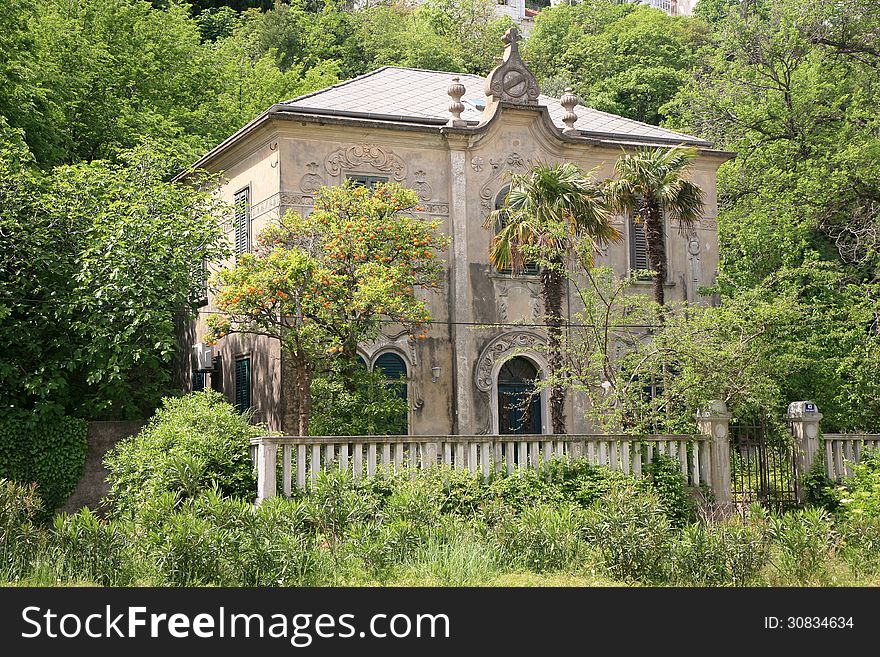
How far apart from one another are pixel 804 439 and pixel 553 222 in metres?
6.44

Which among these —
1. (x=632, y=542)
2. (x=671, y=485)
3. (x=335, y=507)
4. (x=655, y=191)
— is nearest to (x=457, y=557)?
(x=632, y=542)

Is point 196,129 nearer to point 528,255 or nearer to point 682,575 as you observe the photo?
point 528,255

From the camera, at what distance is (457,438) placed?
1703cm

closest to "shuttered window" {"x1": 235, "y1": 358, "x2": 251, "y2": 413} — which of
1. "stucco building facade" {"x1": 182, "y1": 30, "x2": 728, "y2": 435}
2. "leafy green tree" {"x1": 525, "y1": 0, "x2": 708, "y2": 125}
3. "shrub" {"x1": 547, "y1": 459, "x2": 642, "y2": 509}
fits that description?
"stucco building facade" {"x1": 182, "y1": 30, "x2": 728, "y2": 435}

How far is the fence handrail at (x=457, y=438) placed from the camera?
637 inches

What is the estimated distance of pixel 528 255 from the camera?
2184 cm

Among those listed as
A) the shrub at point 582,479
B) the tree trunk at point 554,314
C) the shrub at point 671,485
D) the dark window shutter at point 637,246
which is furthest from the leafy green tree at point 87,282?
the dark window shutter at point 637,246

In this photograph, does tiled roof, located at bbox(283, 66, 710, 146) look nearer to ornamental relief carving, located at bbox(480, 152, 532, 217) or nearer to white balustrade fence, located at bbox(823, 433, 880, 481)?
ornamental relief carving, located at bbox(480, 152, 532, 217)

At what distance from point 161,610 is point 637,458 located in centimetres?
1095

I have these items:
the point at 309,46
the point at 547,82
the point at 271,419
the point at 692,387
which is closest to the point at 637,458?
the point at 692,387

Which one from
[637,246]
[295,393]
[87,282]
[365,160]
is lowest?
[295,393]

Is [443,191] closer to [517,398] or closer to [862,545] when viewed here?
[517,398]

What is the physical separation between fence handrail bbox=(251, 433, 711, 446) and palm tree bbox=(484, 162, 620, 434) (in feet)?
10.6

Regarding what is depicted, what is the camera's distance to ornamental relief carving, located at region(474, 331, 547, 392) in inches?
975
